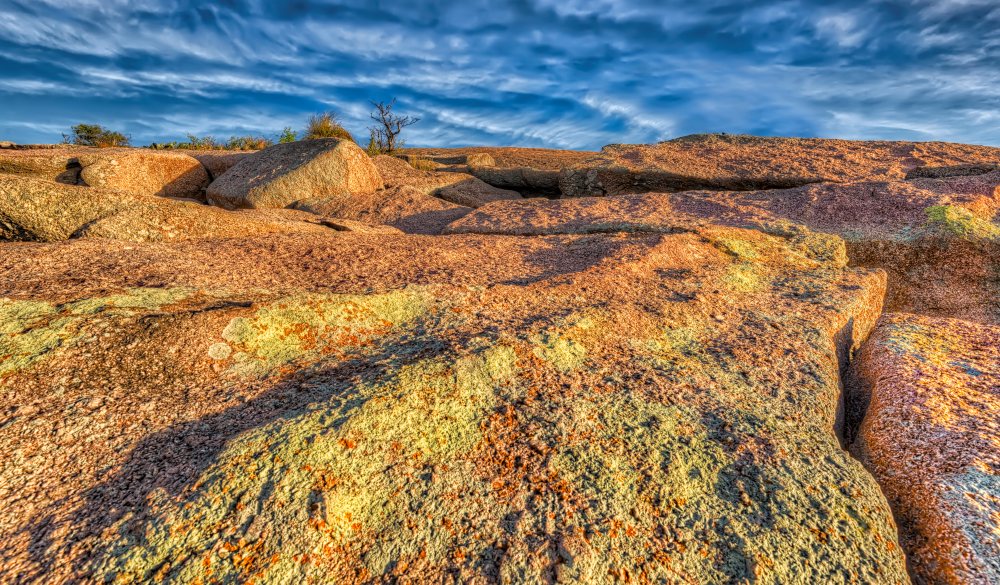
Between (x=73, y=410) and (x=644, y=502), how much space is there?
1526 millimetres

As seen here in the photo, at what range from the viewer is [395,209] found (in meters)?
5.62

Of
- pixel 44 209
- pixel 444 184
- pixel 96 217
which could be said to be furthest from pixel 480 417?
pixel 444 184

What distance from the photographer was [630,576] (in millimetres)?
1015

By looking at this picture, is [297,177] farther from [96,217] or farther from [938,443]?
[938,443]

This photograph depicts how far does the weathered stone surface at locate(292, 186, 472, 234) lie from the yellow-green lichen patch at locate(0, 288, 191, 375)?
120 inches

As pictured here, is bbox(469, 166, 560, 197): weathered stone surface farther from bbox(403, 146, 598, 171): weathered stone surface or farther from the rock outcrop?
the rock outcrop

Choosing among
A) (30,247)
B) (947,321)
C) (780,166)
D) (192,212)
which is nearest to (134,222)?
(192,212)

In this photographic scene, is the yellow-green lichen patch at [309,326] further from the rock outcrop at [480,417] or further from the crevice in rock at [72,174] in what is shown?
the crevice in rock at [72,174]

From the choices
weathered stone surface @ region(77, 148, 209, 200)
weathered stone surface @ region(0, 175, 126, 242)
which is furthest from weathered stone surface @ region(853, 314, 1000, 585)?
weathered stone surface @ region(77, 148, 209, 200)

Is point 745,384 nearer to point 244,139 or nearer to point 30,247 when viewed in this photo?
point 30,247

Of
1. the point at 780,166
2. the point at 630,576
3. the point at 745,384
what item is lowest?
the point at 630,576

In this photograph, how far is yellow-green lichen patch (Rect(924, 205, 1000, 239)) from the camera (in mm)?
3621

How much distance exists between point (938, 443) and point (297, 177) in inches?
254

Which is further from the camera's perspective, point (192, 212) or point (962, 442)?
point (192, 212)
